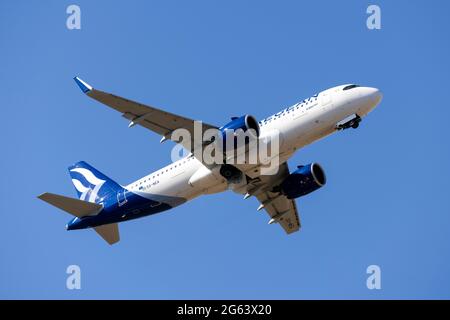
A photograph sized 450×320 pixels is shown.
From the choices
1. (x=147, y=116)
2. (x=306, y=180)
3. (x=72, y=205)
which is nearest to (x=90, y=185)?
(x=72, y=205)

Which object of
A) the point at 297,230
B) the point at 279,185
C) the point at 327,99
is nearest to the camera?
the point at 327,99

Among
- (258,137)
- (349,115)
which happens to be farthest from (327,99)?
(258,137)

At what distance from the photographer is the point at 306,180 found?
169ft

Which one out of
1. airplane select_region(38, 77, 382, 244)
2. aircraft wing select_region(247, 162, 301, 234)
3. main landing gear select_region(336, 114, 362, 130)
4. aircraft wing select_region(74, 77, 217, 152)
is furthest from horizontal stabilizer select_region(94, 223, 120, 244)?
main landing gear select_region(336, 114, 362, 130)

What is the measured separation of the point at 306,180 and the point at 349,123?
17.9 ft

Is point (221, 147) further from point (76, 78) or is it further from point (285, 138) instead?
point (76, 78)

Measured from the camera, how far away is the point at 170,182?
49.3 metres

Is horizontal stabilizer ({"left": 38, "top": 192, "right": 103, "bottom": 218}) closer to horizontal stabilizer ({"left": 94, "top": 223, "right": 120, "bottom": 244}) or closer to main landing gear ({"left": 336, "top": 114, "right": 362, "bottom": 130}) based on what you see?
horizontal stabilizer ({"left": 94, "top": 223, "right": 120, "bottom": 244})

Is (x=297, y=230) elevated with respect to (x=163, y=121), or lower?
lower

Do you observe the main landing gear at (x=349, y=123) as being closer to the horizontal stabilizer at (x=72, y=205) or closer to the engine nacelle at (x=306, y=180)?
the engine nacelle at (x=306, y=180)

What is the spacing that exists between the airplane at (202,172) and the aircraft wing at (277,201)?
3.6 inches

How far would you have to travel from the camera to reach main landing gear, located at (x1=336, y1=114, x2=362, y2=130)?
47.7m

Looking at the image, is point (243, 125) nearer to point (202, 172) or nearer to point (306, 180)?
point (202, 172)

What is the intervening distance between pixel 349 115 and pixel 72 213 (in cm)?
1787
